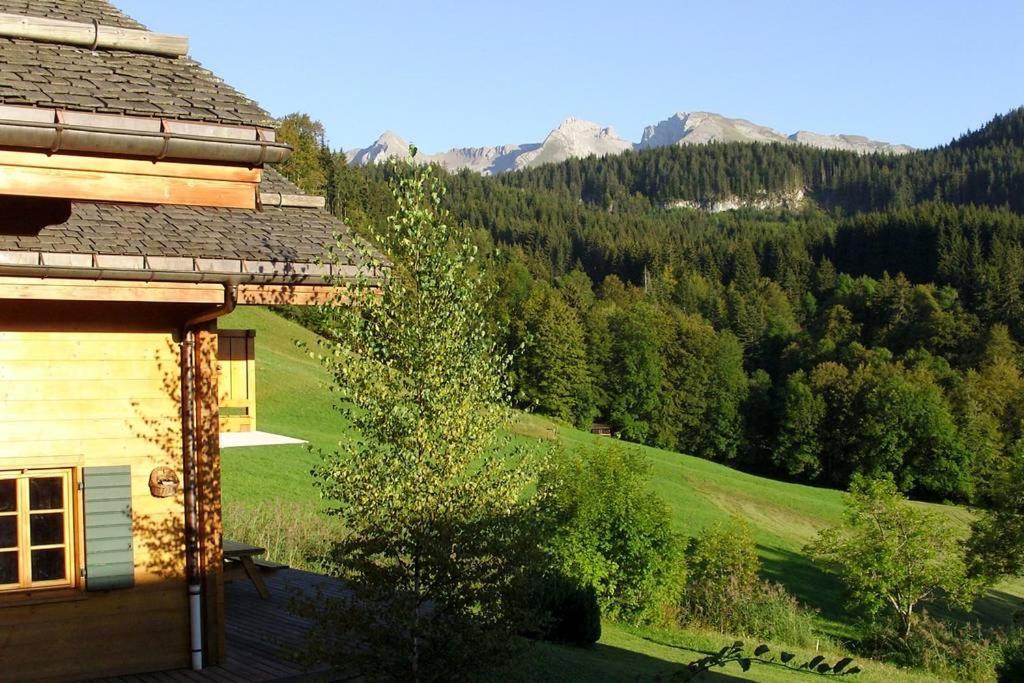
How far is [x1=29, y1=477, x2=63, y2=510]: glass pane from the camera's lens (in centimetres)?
841

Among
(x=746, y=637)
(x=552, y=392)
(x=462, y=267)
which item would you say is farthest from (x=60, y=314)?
(x=552, y=392)

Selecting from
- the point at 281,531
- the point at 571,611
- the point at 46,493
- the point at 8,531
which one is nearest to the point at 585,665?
the point at 571,611

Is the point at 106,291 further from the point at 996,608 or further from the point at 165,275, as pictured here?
the point at 996,608

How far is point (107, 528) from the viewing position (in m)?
8.52

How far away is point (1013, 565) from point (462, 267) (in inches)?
1096

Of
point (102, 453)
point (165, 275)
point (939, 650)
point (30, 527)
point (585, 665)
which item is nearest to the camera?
point (165, 275)

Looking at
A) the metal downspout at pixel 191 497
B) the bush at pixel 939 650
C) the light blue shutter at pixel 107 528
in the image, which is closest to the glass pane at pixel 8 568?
the light blue shutter at pixel 107 528

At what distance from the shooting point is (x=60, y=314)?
8.48m

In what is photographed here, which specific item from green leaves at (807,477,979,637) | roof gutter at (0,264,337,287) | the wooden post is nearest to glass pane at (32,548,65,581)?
the wooden post

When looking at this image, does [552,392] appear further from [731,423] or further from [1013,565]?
[1013,565]

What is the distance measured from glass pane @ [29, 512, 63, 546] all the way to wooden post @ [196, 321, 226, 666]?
3.57ft

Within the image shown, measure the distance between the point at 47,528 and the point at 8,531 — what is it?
→ 0.95 ft

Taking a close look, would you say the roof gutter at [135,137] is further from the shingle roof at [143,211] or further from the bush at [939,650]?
the bush at [939,650]

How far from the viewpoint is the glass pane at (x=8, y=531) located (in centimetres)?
826
